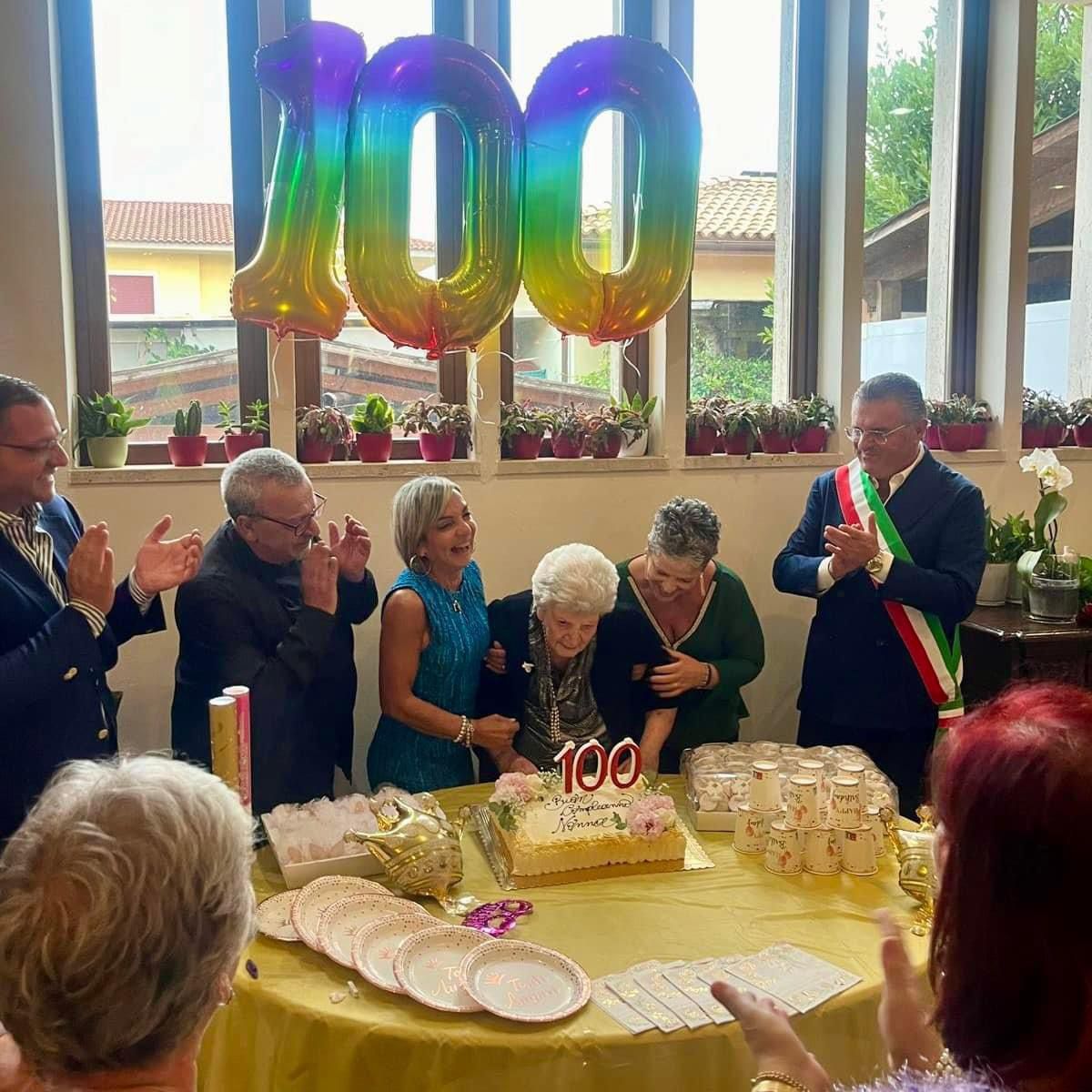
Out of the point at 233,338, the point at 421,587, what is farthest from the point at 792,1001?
the point at 233,338

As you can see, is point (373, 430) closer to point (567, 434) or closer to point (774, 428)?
point (567, 434)

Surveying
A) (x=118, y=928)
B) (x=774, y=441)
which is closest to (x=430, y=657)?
(x=118, y=928)

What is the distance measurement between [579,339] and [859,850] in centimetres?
229

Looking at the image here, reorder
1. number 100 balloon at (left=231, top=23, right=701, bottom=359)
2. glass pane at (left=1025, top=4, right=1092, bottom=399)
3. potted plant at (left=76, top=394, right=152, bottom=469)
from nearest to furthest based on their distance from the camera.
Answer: number 100 balloon at (left=231, top=23, right=701, bottom=359) < potted plant at (left=76, top=394, right=152, bottom=469) < glass pane at (left=1025, top=4, right=1092, bottom=399)

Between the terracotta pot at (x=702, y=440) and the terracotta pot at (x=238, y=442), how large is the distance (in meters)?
1.52

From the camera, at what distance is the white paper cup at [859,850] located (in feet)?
6.96

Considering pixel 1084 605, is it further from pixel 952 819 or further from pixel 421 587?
pixel 952 819

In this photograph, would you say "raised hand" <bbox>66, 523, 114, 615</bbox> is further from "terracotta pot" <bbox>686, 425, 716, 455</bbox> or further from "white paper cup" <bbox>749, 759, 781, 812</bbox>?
"terracotta pot" <bbox>686, 425, 716, 455</bbox>

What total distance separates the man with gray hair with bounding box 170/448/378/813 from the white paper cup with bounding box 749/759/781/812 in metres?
1.01

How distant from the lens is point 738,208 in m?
4.23

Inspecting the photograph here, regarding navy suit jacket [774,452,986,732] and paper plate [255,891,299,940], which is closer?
paper plate [255,891,299,940]

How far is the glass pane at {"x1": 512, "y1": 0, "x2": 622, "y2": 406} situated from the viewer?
394cm

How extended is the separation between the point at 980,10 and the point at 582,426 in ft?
7.89

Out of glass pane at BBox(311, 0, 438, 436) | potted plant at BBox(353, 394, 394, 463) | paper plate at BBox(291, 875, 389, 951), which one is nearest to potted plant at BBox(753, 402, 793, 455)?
glass pane at BBox(311, 0, 438, 436)
